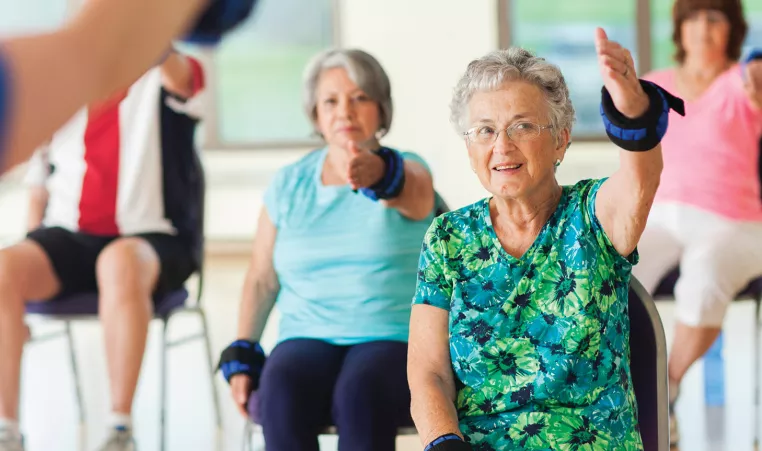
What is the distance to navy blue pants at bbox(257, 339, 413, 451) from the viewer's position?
195 cm

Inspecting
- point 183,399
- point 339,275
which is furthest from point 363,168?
point 183,399

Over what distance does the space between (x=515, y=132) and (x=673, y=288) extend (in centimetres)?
146

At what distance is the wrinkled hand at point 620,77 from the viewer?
1400 millimetres

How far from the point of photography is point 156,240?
3.03m

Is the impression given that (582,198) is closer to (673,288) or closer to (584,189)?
(584,189)

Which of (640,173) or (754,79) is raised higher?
(640,173)

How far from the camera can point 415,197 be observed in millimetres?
2232

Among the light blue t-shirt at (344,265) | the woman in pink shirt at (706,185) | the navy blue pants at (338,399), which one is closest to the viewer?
the navy blue pants at (338,399)

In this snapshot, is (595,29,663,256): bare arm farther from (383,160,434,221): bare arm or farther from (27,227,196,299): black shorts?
(27,227,196,299): black shorts

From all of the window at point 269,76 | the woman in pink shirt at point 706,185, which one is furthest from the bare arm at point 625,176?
the window at point 269,76

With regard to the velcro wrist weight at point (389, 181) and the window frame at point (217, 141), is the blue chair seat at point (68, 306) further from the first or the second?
the window frame at point (217, 141)

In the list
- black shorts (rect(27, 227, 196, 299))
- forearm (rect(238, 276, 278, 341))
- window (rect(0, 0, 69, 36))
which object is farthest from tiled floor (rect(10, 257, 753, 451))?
window (rect(0, 0, 69, 36))

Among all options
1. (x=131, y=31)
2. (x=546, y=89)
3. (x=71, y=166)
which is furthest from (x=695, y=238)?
(x=131, y=31)

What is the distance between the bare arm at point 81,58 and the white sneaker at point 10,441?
215 centimetres
